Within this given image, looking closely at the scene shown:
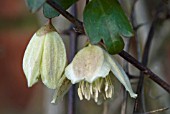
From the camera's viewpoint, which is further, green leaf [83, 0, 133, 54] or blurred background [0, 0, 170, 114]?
blurred background [0, 0, 170, 114]

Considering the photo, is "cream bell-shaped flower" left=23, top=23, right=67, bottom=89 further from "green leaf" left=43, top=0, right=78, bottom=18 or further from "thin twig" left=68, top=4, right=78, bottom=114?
"thin twig" left=68, top=4, right=78, bottom=114

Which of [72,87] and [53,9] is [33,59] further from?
[72,87]

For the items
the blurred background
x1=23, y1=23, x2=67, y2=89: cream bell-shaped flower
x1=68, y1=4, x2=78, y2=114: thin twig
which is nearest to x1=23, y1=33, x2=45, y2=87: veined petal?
x1=23, y1=23, x2=67, y2=89: cream bell-shaped flower

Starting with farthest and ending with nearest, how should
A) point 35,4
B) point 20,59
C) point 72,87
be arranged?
point 20,59 < point 72,87 < point 35,4

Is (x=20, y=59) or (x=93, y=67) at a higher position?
(x=93, y=67)

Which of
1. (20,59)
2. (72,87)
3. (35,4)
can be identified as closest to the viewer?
(35,4)

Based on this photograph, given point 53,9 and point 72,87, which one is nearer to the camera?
point 53,9

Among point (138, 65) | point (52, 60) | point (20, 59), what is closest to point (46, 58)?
point (52, 60)
